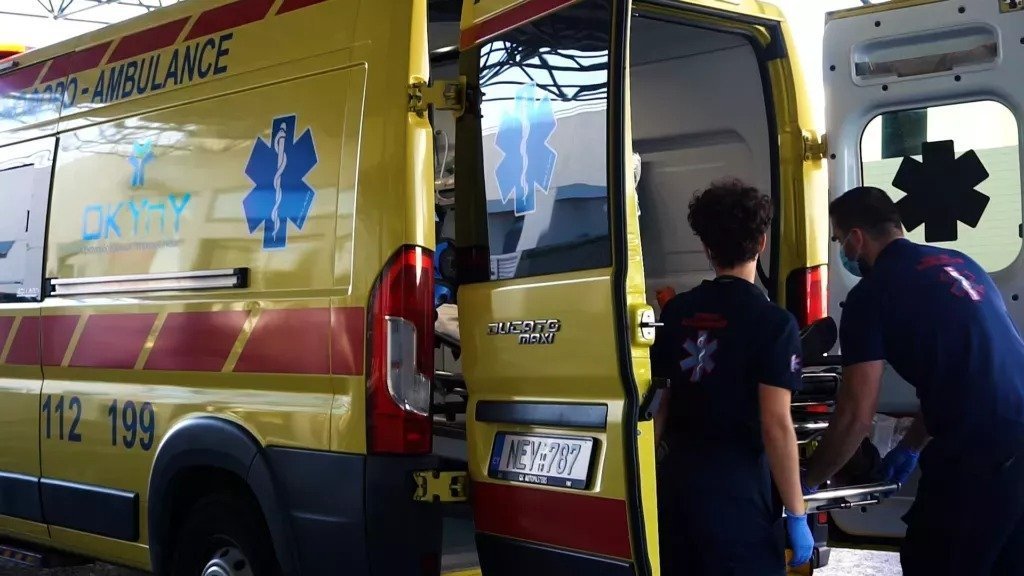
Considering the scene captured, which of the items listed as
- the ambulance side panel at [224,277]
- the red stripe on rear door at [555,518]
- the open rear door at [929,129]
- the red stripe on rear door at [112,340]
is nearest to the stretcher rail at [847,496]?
the open rear door at [929,129]

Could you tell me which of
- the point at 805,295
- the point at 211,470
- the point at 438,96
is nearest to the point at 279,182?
the point at 438,96

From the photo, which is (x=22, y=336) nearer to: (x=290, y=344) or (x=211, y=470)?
(x=211, y=470)

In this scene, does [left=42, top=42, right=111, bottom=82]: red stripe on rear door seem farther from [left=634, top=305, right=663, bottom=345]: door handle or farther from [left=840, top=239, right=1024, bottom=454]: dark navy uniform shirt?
[left=840, top=239, right=1024, bottom=454]: dark navy uniform shirt

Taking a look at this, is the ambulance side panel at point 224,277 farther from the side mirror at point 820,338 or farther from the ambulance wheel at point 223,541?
the side mirror at point 820,338

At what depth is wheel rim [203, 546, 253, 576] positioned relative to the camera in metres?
3.69

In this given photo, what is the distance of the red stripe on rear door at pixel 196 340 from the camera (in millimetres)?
3770

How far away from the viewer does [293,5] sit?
3760mm

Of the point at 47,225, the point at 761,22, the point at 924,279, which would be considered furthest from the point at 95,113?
the point at 924,279

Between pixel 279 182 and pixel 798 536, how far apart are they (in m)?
1.85

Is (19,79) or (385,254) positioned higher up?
(19,79)

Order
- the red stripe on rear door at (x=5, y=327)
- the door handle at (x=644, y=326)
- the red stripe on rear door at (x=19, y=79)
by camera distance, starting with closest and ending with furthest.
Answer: the door handle at (x=644, y=326)
the red stripe on rear door at (x=5, y=327)
the red stripe on rear door at (x=19, y=79)

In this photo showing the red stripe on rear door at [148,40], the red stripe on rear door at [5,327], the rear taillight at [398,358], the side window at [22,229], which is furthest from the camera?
the red stripe on rear door at [5,327]

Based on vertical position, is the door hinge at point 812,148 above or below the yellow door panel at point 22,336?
above

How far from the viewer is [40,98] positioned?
4.90 metres
